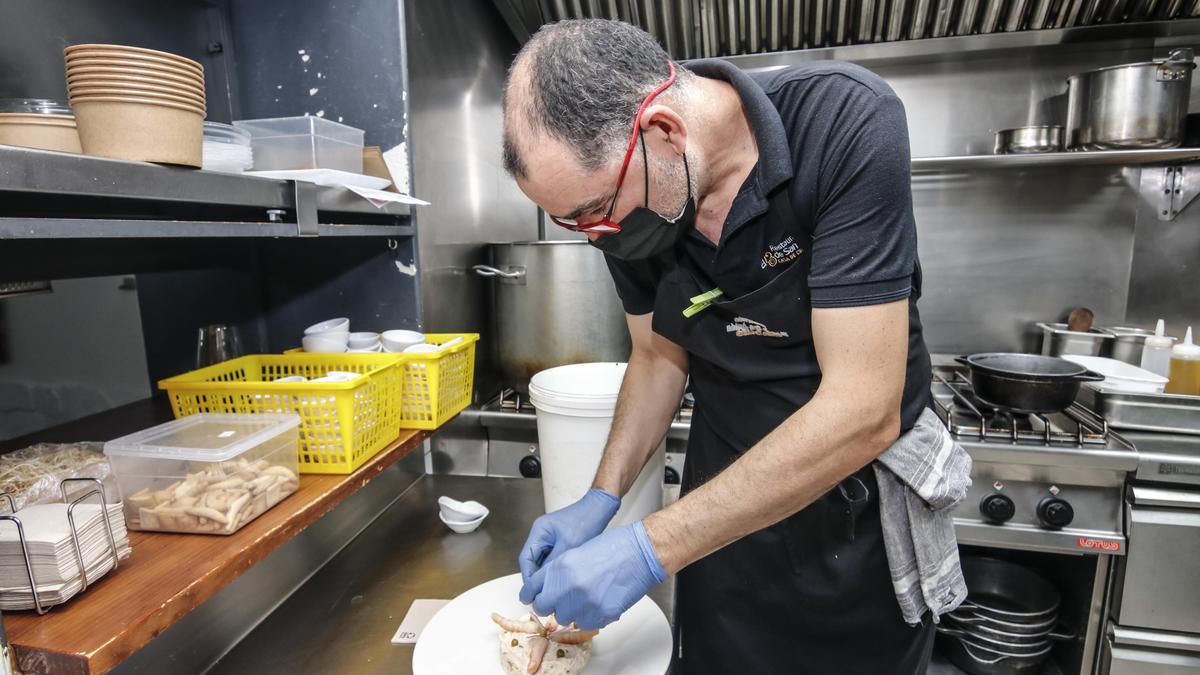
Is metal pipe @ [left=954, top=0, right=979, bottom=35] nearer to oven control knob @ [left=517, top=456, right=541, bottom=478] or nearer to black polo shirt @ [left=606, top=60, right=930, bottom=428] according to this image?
black polo shirt @ [left=606, top=60, right=930, bottom=428]

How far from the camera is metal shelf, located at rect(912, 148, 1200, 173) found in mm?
2072

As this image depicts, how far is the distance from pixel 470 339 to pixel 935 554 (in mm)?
1179

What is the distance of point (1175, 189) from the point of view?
7.86 feet

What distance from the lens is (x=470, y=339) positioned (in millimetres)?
1673

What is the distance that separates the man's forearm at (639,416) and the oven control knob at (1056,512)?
3.95 feet

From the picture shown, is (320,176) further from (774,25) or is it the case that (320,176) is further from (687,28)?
(774,25)

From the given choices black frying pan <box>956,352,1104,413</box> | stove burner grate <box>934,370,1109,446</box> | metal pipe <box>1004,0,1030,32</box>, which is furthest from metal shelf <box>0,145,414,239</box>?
metal pipe <box>1004,0,1030,32</box>

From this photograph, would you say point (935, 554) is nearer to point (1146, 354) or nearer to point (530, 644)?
point (530, 644)

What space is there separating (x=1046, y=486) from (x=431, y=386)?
177cm

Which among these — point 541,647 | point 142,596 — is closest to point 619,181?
point 541,647

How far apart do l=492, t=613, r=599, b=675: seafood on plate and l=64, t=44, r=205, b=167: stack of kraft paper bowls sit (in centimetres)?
88

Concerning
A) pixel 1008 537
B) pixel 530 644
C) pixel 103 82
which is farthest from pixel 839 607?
pixel 103 82

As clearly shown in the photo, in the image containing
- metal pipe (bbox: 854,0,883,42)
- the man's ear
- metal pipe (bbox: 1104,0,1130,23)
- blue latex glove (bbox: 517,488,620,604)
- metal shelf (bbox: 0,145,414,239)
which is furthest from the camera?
metal pipe (bbox: 854,0,883,42)

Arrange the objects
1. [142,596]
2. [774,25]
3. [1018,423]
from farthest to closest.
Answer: [774,25] < [1018,423] < [142,596]
